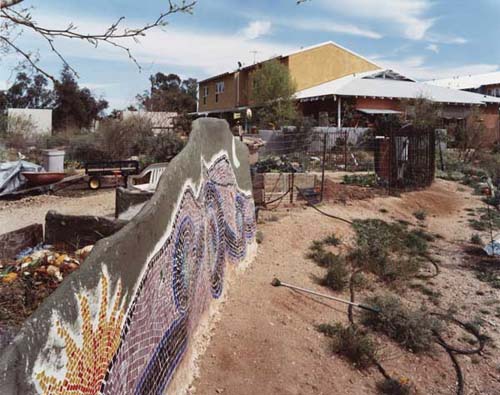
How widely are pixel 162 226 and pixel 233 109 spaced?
34.2 metres

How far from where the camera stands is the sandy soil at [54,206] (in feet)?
35.8

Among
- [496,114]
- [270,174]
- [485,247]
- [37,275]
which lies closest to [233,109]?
[496,114]

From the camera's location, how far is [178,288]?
401cm

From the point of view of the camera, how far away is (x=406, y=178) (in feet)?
46.9

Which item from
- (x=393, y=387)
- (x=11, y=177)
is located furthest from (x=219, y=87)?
(x=393, y=387)

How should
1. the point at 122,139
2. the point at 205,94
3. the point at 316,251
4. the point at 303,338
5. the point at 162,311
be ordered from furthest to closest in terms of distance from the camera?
the point at 205,94 → the point at 122,139 → the point at 316,251 → the point at 303,338 → the point at 162,311

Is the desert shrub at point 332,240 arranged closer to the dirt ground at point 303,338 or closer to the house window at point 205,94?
the dirt ground at point 303,338

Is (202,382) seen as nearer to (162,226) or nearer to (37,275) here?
(162,226)

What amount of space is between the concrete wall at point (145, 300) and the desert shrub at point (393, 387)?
1946mm

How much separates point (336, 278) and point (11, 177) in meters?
10.8

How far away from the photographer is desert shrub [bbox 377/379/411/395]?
15.6 feet

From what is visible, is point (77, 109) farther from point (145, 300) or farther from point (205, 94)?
point (145, 300)

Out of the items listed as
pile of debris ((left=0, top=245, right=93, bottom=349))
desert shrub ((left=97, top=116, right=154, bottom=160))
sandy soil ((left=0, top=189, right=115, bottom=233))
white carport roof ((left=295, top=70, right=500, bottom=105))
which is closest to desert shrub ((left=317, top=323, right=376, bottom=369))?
pile of debris ((left=0, top=245, right=93, bottom=349))

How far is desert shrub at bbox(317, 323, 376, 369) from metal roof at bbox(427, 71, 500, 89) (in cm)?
4322
